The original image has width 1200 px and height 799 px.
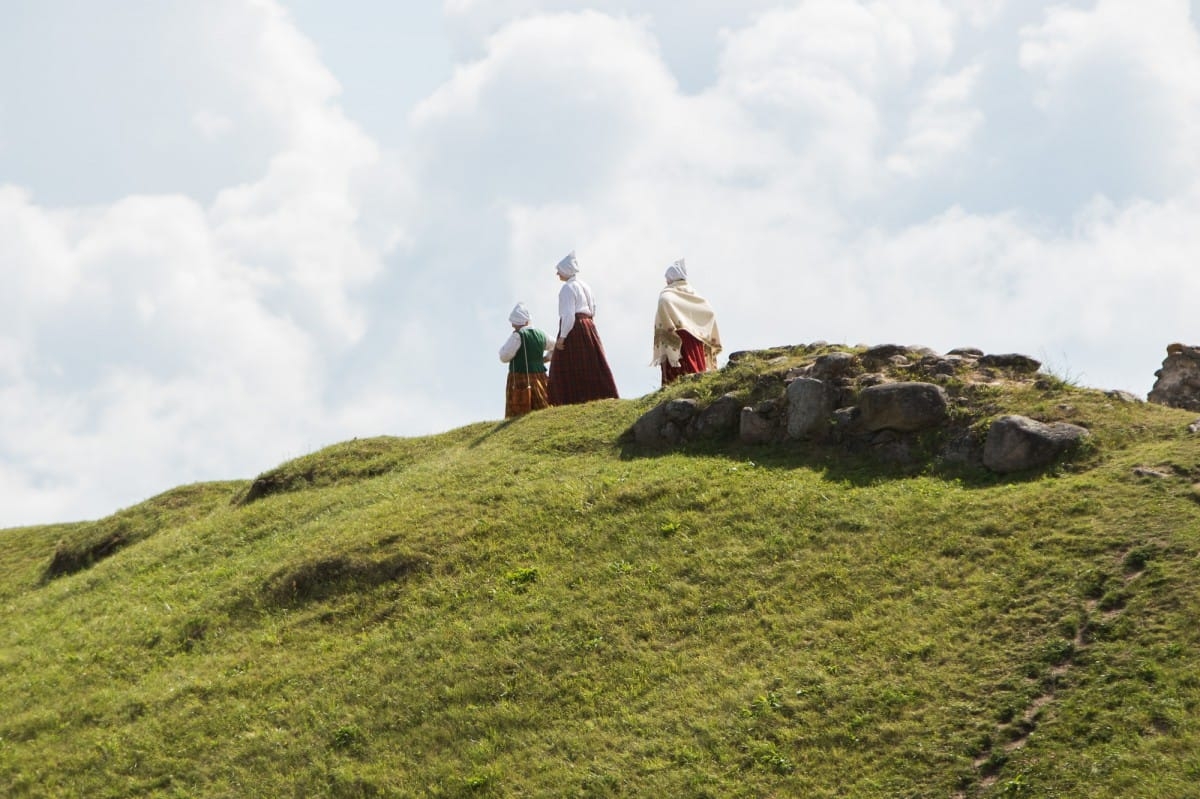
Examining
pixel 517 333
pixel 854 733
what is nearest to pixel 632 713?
pixel 854 733

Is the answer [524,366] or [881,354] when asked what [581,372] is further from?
[881,354]

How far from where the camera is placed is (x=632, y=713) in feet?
44.3

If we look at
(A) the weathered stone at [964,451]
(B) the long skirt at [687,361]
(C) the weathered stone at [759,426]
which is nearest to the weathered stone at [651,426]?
(C) the weathered stone at [759,426]

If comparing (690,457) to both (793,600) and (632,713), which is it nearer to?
(793,600)

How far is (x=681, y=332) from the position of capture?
24.7 meters

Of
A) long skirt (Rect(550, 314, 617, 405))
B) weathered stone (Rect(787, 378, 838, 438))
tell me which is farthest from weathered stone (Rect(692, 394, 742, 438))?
long skirt (Rect(550, 314, 617, 405))

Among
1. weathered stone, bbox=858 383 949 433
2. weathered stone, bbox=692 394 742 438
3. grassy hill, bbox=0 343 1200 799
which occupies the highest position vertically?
weathered stone, bbox=692 394 742 438

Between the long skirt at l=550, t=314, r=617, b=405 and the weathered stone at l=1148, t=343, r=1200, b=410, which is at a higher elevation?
the long skirt at l=550, t=314, r=617, b=405

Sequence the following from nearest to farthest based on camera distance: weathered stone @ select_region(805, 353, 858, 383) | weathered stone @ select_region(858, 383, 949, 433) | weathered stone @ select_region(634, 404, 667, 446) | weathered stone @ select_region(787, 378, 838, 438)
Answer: weathered stone @ select_region(858, 383, 949, 433)
weathered stone @ select_region(787, 378, 838, 438)
weathered stone @ select_region(805, 353, 858, 383)
weathered stone @ select_region(634, 404, 667, 446)

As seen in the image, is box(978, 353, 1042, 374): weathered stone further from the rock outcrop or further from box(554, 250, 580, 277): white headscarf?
box(554, 250, 580, 277): white headscarf

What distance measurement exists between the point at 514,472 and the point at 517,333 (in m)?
5.67

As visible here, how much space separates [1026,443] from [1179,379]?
19.9 ft

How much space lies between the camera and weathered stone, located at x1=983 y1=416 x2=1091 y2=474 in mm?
16703

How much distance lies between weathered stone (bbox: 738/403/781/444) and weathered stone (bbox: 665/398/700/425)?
1027 millimetres
